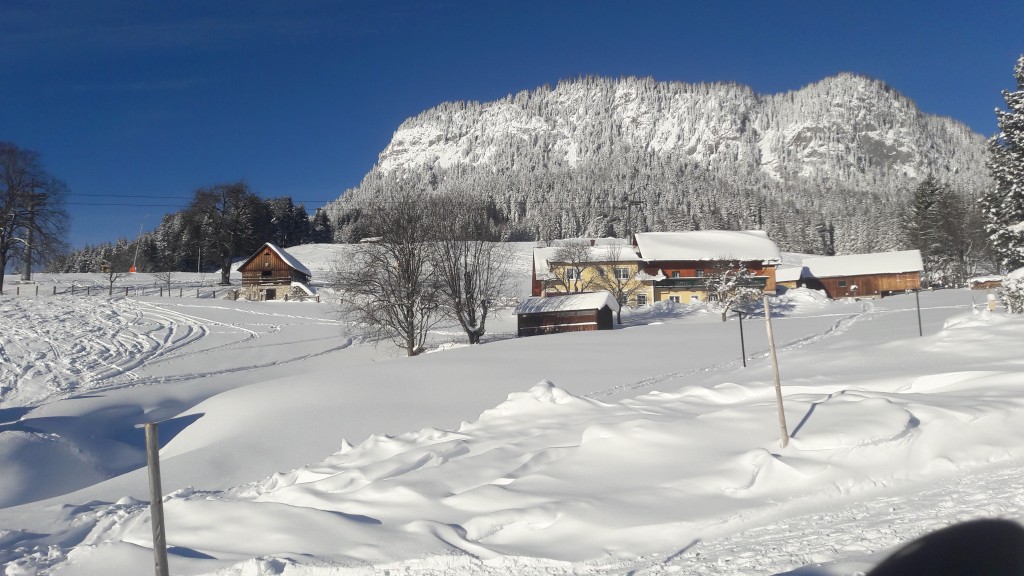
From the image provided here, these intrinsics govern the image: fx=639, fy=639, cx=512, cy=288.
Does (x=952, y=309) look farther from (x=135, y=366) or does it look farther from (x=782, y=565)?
(x=135, y=366)

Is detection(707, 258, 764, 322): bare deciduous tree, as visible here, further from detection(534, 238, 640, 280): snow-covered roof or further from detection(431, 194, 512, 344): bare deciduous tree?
detection(431, 194, 512, 344): bare deciduous tree

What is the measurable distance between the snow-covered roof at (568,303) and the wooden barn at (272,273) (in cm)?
2796

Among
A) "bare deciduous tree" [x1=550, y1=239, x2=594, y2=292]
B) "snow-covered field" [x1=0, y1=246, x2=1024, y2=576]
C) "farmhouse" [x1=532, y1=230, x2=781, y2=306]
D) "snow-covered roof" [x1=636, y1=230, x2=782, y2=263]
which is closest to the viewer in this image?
"snow-covered field" [x1=0, y1=246, x2=1024, y2=576]

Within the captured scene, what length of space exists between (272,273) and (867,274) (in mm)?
66689

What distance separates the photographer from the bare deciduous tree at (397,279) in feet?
123

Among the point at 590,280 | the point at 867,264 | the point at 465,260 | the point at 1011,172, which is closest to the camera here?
the point at 1011,172

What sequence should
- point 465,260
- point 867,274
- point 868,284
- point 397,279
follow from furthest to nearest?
point 868,284 → point 867,274 → point 465,260 → point 397,279

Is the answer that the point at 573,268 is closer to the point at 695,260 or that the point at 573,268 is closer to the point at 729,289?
the point at 695,260

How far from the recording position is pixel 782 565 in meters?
5.12

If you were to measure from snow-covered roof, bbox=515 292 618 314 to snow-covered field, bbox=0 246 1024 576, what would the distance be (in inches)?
801

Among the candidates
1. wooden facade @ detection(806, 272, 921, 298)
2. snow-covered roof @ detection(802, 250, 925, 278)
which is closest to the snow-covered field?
wooden facade @ detection(806, 272, 921, 298)

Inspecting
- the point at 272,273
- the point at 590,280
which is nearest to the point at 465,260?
the point at 590,280

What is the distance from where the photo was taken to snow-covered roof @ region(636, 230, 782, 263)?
6875 cm

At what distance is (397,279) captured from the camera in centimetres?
3778
